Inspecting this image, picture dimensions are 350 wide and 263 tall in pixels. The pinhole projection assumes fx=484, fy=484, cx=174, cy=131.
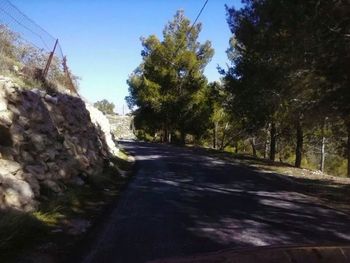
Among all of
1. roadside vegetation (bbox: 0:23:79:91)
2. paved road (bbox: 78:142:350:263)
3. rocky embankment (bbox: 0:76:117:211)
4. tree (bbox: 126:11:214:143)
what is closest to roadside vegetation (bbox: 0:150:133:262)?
rocky embankment (bbox: 0:76:117:211)

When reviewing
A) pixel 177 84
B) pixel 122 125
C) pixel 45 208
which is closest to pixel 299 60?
pixel 45 208

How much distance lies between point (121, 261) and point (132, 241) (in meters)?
1.09

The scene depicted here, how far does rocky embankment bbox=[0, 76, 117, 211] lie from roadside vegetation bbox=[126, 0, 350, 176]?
682 cm

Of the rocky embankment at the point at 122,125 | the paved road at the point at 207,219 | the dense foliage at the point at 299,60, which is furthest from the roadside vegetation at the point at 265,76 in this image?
the rocky embankment at the point at 122,125

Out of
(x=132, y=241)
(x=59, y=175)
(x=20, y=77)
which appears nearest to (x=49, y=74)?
(x=20, y=77)

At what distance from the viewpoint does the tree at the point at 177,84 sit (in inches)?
1670

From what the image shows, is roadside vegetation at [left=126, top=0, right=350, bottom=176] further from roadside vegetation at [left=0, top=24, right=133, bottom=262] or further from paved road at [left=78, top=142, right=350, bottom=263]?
roadside vegetation at [left=0, top=24, right=133, bottom=262]

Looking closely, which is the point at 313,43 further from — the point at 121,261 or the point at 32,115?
the point at 121,261

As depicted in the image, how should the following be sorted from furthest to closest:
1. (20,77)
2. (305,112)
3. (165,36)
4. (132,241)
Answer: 1. (165,36)
2. (305,112)
3. (20,77)
4. (132,241)

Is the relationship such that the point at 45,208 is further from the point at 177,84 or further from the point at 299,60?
the point at 177,84

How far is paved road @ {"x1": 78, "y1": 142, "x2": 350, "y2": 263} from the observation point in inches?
307

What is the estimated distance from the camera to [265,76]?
20.5m

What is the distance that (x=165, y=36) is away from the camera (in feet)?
150

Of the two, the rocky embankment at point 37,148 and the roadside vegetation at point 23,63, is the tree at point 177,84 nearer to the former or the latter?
the roadside vegetation at point 23,63
